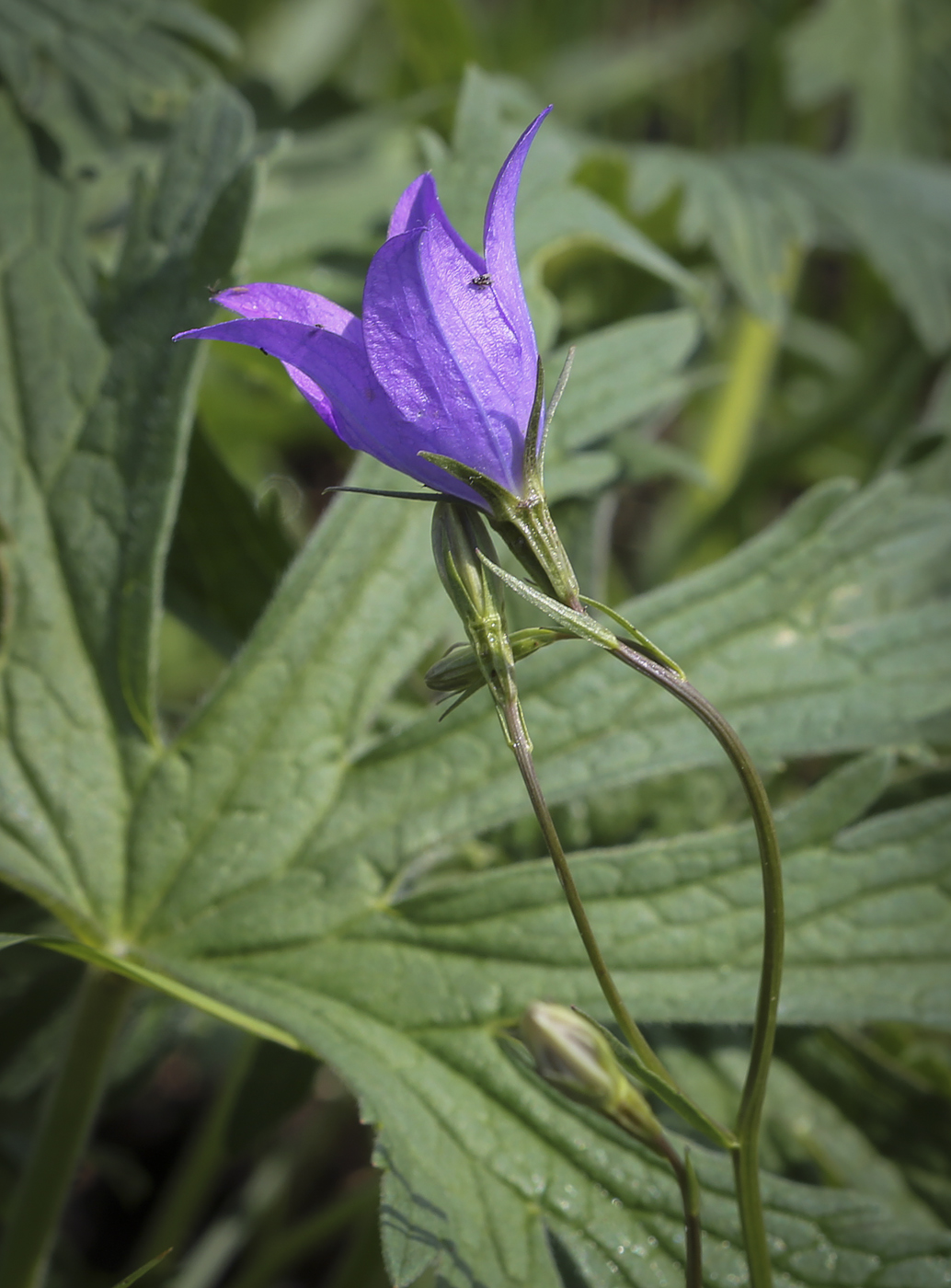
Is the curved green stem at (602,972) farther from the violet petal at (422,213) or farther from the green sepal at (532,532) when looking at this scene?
the violet petal at (422,213)

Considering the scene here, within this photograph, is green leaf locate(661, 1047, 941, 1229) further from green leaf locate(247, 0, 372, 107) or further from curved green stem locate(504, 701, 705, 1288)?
green leaf locate(247, 0, 372, 107)

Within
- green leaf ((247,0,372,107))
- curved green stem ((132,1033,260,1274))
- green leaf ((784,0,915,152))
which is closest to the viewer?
curved green stem ((132,1033,260,1274))

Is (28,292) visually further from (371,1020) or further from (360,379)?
(371,1020)

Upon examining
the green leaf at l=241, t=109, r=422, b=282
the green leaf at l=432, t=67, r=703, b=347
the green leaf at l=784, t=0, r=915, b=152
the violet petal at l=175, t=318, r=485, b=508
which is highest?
the green leaf at l=784, t=0, r=915, b=152

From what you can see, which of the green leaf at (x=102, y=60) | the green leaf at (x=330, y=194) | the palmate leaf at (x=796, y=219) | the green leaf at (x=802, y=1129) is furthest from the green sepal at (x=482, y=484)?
the palmate leaf at (x=796, y=219)

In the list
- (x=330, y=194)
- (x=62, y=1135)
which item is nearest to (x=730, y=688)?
(x=62, y=1135)

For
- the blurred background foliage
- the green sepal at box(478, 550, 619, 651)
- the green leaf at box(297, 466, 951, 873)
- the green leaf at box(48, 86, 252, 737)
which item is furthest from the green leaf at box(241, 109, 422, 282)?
the green sepal at box(478, 550, 619, 651)

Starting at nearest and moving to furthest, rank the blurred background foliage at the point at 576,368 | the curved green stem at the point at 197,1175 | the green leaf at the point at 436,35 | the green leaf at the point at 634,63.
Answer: the blurred background foliage at the point at 576,368
the curved green stem at the point at 197,1175
the green leaf at the point at 436,35
the green leaf at the point at 634,63
